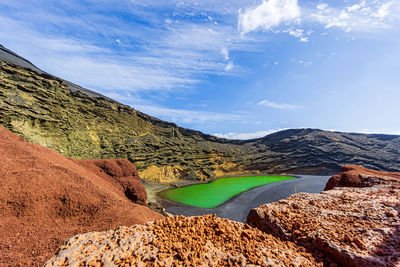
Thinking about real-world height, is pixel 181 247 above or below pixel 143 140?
below

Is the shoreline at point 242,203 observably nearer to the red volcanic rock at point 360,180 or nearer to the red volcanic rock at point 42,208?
the red volcanic rock at point 360,180

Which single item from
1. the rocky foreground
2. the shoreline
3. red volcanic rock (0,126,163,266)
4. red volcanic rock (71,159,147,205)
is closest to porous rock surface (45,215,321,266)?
the rocky foreground

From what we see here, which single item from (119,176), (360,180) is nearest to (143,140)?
(119,176)

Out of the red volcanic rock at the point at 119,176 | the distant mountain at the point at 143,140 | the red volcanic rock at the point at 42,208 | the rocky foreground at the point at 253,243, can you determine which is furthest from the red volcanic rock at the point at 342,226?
the distant mountain at the point at 143,140

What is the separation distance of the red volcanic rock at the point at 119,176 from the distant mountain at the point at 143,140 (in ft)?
39.9

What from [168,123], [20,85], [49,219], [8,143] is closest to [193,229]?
[49,219]

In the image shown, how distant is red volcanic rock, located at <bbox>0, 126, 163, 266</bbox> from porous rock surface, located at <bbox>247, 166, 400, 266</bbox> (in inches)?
136

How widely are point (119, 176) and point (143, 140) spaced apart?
19.9 meters

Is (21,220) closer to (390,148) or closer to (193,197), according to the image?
(193,197)

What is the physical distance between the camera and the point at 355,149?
107 ft

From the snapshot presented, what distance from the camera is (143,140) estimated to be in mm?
28188

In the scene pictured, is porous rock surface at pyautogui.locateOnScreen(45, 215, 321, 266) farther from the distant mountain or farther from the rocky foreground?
the distant mountain

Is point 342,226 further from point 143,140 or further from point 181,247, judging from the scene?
point 143,140

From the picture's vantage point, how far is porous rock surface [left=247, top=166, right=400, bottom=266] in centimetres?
240
